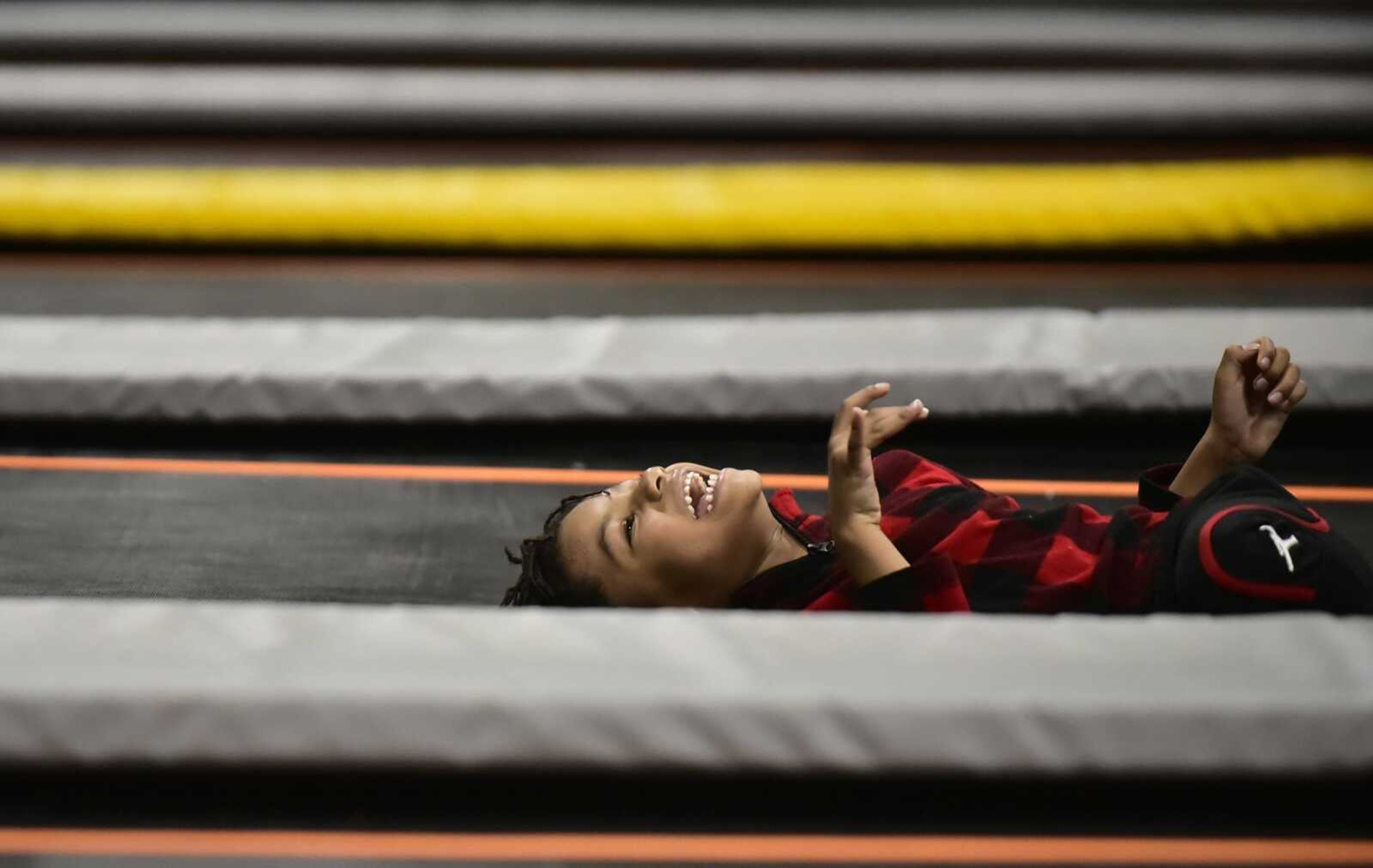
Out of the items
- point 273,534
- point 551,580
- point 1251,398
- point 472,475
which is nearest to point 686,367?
point 472,475

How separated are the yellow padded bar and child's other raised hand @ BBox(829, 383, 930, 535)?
2.81 ft

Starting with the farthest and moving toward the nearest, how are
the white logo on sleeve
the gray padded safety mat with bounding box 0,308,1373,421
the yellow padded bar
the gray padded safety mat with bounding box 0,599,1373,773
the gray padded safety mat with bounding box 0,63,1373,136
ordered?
the gray padded safety mat with bounding box 0,63,1373,136
the yellow padded bar
the gray padded safety mat with bounding box 0,308,1373,421
the white logo on sleeve
the gray padded safety mat with bounding box 0,599,1373,773

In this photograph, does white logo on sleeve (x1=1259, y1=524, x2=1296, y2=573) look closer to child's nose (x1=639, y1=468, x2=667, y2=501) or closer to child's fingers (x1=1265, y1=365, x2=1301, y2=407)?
child's fingers (x1=1265, y1=365, x2=1301, y2=407)

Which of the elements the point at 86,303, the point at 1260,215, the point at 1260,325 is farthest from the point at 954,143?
the point at 86,303

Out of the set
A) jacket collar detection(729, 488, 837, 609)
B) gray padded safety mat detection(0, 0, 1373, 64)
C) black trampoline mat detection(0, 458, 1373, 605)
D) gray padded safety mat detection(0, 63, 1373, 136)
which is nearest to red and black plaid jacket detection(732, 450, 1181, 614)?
jacket collar detection(729, 488, 837, 609)

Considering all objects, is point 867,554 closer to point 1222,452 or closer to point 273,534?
point 1222,452

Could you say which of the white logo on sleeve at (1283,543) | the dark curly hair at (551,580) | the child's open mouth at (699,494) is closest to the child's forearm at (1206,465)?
the white logo on sleeve at (1283,543)

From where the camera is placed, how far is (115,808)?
892mm

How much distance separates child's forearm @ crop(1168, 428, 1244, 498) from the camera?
109cm

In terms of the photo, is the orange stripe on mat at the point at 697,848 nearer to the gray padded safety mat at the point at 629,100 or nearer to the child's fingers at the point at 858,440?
the child's fingers at the point at 858,440

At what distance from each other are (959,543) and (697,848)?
1.37ft

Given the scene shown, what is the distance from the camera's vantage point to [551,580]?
1.15 m

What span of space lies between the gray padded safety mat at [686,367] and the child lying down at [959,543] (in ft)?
0.82

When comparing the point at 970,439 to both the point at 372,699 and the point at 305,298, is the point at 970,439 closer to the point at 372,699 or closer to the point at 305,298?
the point at 372,699
